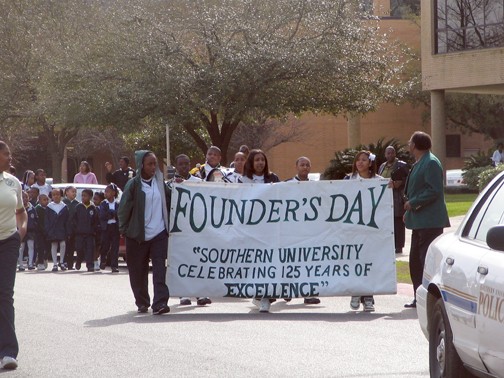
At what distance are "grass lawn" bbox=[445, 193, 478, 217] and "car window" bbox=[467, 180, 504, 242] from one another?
23824 mm

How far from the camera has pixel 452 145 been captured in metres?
69.0

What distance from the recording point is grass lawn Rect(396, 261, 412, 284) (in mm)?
17859

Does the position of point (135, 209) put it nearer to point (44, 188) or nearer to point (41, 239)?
point (41, 239)

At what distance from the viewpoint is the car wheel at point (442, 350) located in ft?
24.2

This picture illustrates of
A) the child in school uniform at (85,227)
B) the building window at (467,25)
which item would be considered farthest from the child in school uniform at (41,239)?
the building window at (467,25)

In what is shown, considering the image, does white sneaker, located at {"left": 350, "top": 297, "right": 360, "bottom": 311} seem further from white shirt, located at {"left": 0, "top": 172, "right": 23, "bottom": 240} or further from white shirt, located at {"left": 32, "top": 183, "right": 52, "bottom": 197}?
white shirt, located at {"left": 32, "top": 183, "right": 52, "bottom": 197}

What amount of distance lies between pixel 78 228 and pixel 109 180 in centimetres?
226

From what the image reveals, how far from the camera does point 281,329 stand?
39.2 ft

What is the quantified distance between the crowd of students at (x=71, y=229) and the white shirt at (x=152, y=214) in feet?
31.2

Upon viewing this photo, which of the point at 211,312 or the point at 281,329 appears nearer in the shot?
the point at 281,329

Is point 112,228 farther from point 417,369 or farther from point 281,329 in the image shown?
point 417,369

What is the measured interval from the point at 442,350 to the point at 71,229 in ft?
57.2

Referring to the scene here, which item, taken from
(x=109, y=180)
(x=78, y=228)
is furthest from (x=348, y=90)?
(x=78, y=228)

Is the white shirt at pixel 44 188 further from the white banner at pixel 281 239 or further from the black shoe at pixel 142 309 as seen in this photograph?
the black shoe at pixel 142 309
